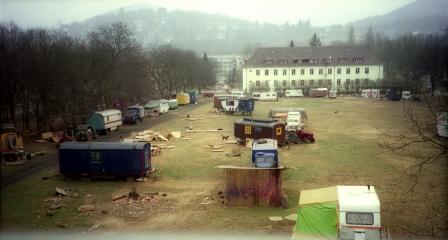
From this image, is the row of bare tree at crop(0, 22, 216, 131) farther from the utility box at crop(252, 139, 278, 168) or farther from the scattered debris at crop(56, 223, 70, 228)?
the utility box at crop(252, 139, 278, 168)

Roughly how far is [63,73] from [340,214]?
3335cm

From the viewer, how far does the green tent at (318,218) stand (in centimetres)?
1320

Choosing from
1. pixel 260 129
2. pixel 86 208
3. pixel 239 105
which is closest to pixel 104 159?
pixel 86 208

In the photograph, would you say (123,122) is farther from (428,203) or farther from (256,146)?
(428,203)

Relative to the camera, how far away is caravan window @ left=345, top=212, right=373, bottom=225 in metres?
12.1

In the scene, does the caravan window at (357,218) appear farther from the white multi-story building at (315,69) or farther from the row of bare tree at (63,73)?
the white multi-story building at (315,69)

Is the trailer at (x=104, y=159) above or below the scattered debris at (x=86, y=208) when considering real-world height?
above

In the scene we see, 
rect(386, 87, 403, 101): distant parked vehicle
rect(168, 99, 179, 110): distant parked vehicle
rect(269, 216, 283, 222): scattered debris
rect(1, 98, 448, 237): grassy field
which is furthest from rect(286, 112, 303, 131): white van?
rect(386, 87, 403, 101): distant parked vehicle

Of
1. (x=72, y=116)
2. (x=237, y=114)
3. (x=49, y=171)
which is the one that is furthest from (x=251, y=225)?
(x=237, y=114)

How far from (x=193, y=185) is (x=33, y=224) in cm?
827

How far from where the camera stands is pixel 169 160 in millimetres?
28125

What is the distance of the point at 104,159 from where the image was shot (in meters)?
23.0

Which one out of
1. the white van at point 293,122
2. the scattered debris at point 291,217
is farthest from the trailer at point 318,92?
the scattered debris at point 291,217

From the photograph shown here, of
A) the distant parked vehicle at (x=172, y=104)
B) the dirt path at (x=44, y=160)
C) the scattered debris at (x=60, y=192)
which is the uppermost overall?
the distant parked vehicle at (x=172, y=104)
